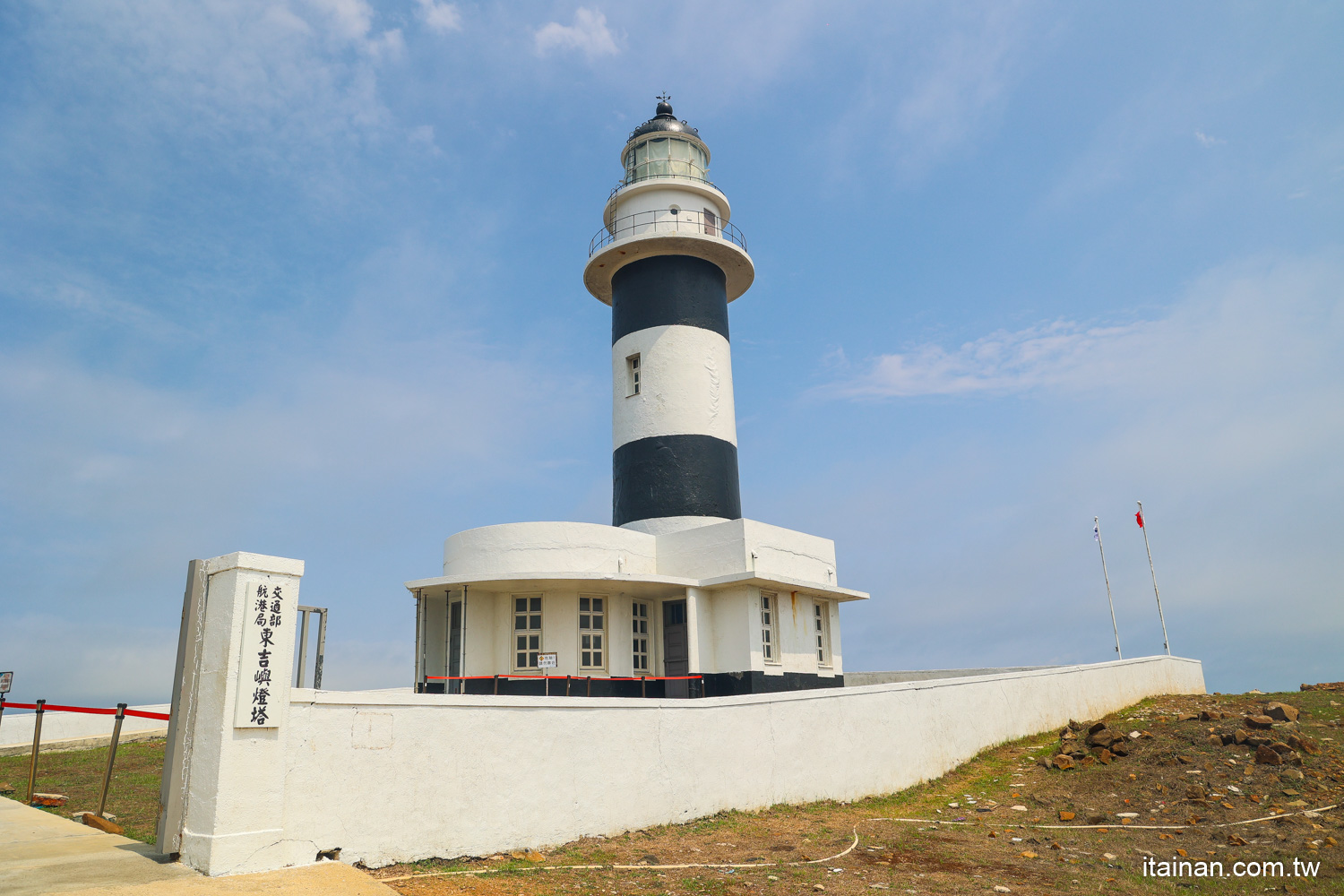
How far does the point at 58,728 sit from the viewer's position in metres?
16.7

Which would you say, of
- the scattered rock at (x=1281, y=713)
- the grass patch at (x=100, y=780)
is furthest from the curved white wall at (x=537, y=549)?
the scattered rock at (x=1281, y=713)

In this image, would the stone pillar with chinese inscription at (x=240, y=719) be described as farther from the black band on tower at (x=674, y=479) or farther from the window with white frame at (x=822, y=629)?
the window with white frame at (x=822, y=629)

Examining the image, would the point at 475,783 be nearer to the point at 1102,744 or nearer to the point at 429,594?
the point at 429,594

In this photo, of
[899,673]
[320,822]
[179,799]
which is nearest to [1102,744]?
[899,673]

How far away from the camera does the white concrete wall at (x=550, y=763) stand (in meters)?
7.11

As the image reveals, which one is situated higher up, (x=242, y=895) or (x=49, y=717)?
(x=49, y=717)

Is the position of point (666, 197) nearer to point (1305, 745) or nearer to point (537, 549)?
point (537, 549)

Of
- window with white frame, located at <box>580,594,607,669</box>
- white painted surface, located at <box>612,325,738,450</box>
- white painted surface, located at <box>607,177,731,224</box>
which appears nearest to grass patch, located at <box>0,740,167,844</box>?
window with white frame, located at <box>580,594,607,669</box>

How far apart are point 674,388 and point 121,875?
13.2 meters

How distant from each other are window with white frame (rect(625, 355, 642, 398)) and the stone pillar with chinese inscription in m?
11.7

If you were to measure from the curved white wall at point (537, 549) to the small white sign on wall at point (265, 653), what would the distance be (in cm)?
715

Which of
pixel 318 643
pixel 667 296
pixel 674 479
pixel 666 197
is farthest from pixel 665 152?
pixel 318 643

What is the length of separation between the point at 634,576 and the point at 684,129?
11528mm

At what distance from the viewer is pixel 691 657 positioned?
1498 cm
